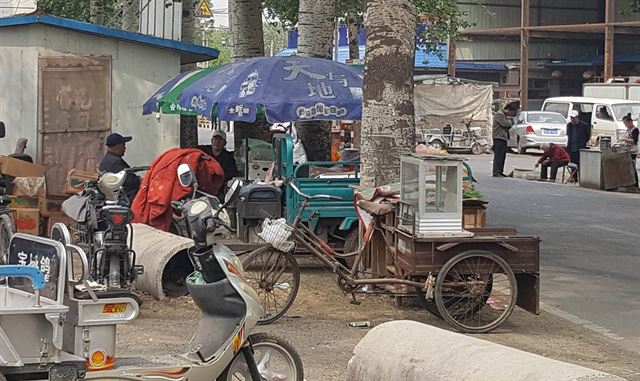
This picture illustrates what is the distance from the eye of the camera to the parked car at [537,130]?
3622cm

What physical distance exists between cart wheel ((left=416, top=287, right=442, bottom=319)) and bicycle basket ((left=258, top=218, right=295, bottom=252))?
46.4 inches

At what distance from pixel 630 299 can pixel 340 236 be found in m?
3.09

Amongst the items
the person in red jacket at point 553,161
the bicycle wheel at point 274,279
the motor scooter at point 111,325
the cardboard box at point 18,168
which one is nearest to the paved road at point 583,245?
the person in red jacket at point 553,161

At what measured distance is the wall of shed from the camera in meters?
14.2

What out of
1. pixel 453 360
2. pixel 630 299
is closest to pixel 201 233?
pixel 453 360

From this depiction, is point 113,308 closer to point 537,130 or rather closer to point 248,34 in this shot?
point 248,34

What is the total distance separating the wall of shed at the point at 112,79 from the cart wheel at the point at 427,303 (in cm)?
611

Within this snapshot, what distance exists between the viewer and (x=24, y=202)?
1354 centimetres

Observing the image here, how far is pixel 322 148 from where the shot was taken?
15273 millimetres

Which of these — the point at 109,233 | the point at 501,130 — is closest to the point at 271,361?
the point at 109,233

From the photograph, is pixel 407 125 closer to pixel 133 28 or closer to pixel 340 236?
pixel 340 236

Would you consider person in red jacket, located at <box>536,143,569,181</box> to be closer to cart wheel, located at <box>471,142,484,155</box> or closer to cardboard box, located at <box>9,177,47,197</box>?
cart wheel, located at <box>471,142,484,155</box>

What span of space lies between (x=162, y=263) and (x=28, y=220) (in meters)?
4.00

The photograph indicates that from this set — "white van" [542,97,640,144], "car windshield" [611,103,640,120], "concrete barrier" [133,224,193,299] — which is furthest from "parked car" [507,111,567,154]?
"concrete barrier" [133,224,193,299]
